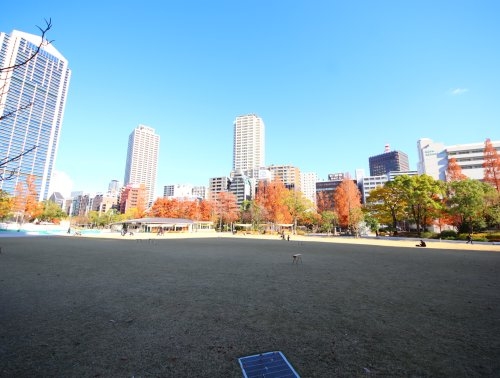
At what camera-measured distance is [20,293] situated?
626 cm

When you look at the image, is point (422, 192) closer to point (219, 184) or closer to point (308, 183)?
point (219, 184)

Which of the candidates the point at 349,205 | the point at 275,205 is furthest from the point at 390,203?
the point at 275,205

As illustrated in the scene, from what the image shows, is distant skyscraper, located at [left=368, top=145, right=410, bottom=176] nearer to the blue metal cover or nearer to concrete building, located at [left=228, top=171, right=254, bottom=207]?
concrete building, located at [left=228, top=171, right=254, bottom=207]

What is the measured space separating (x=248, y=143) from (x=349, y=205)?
12541cm

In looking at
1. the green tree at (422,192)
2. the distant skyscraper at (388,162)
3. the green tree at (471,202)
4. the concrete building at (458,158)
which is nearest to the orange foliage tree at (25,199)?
the green tree at (422,192)

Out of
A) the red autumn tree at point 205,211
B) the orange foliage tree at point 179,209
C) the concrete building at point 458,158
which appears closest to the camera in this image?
the concrete building at point 458,158

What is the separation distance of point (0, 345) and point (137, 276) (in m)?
5.32

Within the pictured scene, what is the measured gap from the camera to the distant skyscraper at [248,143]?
166 m

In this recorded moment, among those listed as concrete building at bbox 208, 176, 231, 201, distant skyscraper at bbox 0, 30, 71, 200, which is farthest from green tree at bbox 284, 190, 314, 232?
concrete building at bbox 208, 176, 231, 201

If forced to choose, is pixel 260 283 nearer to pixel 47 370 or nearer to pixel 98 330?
pixel 98 330

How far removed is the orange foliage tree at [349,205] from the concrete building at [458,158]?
41.9 m

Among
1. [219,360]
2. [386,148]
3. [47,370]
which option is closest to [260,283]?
[219,360]

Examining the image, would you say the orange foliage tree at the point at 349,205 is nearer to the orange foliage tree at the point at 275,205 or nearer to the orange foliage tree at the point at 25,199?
the orange foliage tree at the point at 275,205

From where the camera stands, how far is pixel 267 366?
3.05 m
